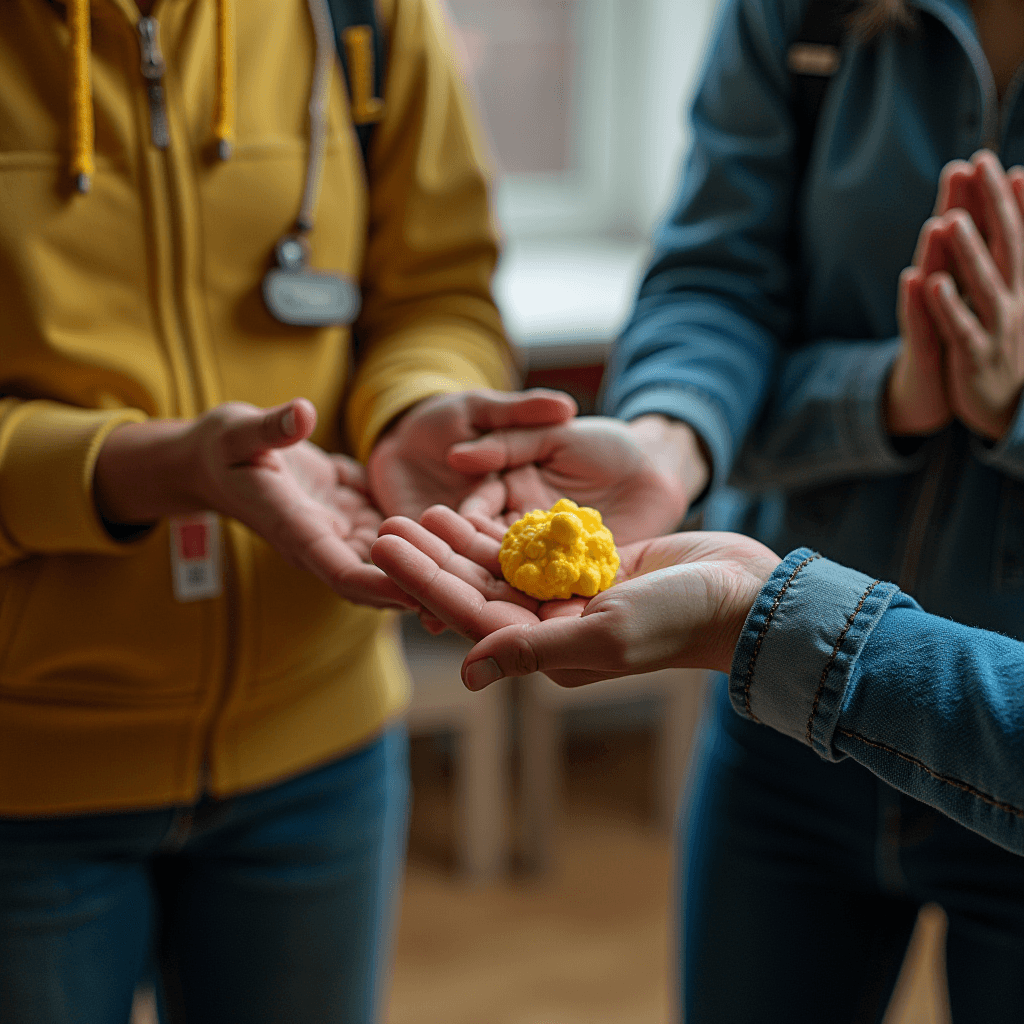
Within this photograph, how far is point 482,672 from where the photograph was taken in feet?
2.23

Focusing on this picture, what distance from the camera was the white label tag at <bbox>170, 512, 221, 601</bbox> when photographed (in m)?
0.91

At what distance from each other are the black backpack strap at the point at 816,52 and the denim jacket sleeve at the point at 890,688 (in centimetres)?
51

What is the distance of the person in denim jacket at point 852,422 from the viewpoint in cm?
90

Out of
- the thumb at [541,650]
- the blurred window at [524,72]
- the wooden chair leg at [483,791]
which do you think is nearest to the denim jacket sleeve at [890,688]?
the thumb at [541,650]

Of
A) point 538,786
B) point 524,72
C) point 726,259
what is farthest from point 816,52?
point 524,72

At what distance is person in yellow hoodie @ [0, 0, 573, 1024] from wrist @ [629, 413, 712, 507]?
9 cm

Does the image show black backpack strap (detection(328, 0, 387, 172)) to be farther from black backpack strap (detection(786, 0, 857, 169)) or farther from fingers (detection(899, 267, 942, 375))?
fingers (detection(899, 267, 942, 375))

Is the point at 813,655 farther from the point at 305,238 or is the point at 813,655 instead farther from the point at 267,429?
the point at 305,238

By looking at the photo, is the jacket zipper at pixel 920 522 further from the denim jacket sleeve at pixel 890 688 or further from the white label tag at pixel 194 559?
the white label tag at pixel 194 559

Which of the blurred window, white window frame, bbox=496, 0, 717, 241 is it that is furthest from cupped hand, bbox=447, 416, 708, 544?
the blurred window

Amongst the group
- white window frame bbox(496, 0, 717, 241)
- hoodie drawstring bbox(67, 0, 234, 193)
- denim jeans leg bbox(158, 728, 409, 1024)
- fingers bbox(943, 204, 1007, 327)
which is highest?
hoodie drawstring bbox(67, 0, 234, 193)

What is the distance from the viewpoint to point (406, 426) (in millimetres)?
958

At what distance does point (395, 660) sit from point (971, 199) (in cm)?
70

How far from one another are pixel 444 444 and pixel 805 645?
40 centimetres
